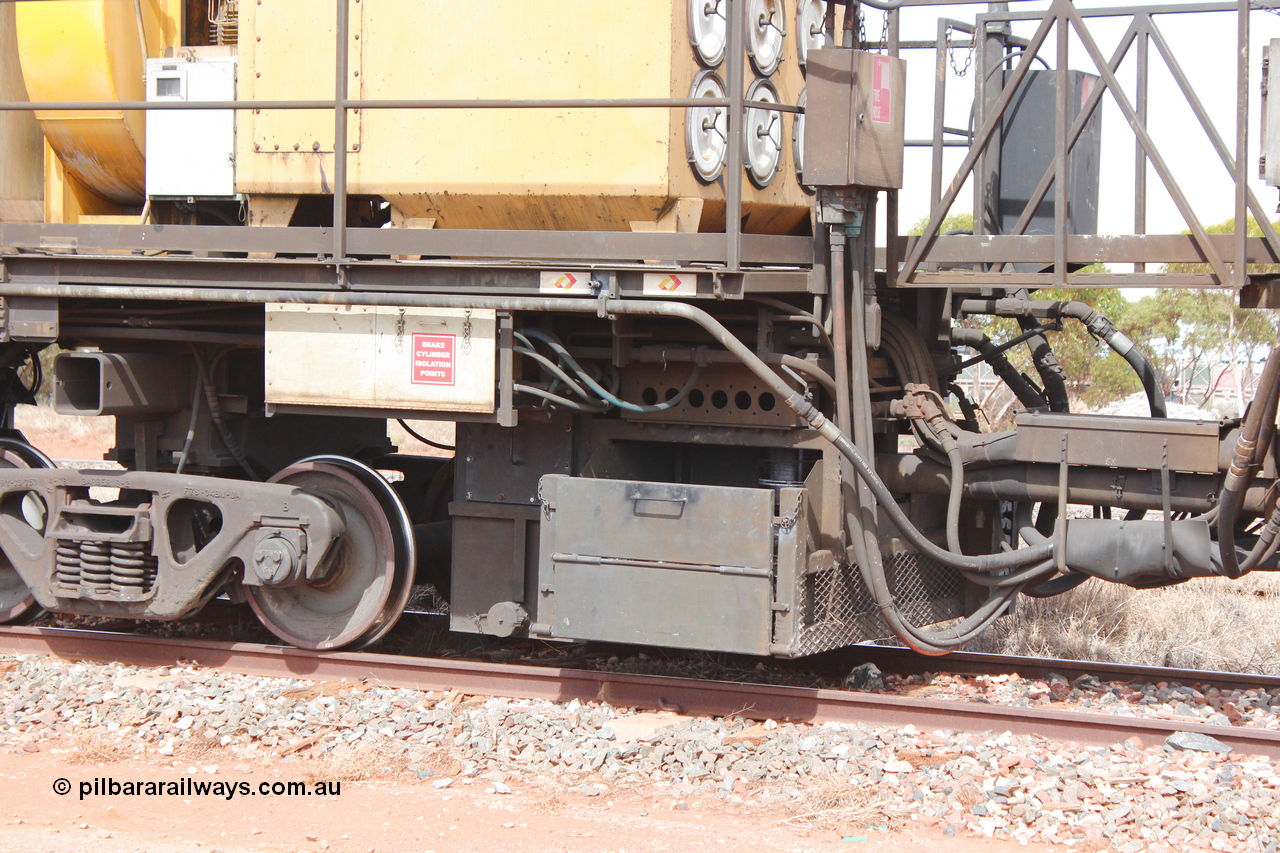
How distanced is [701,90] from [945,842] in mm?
3337

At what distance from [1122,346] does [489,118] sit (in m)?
3.21

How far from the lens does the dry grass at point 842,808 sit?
4578mm

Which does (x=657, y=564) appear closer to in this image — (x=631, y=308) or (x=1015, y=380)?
(x=631, y=308)

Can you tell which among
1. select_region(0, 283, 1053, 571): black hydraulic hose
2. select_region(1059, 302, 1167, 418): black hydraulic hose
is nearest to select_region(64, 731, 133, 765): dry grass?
select_region(0, 283, 1053, 571): black hydraulic hose

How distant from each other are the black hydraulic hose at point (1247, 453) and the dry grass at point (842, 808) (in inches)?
69.3

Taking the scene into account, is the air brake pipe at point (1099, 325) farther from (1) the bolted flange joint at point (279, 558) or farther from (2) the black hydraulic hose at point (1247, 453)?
(1) the bolted flange joint at point (279, 558)

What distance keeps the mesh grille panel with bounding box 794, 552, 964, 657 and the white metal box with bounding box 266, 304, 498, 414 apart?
1.71 m

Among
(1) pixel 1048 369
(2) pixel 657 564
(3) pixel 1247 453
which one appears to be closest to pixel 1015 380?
(1) pixel 1048 369

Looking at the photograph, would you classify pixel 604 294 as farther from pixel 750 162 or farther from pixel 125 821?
pixel 125 821

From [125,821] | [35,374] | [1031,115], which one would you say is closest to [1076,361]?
[1031,115]

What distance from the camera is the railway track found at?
5398mm

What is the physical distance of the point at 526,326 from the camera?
5.84 meters

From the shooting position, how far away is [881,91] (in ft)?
17.1

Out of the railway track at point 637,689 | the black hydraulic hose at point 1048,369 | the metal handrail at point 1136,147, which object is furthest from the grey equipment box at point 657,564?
the black hydraulic hose at point 1048,369
